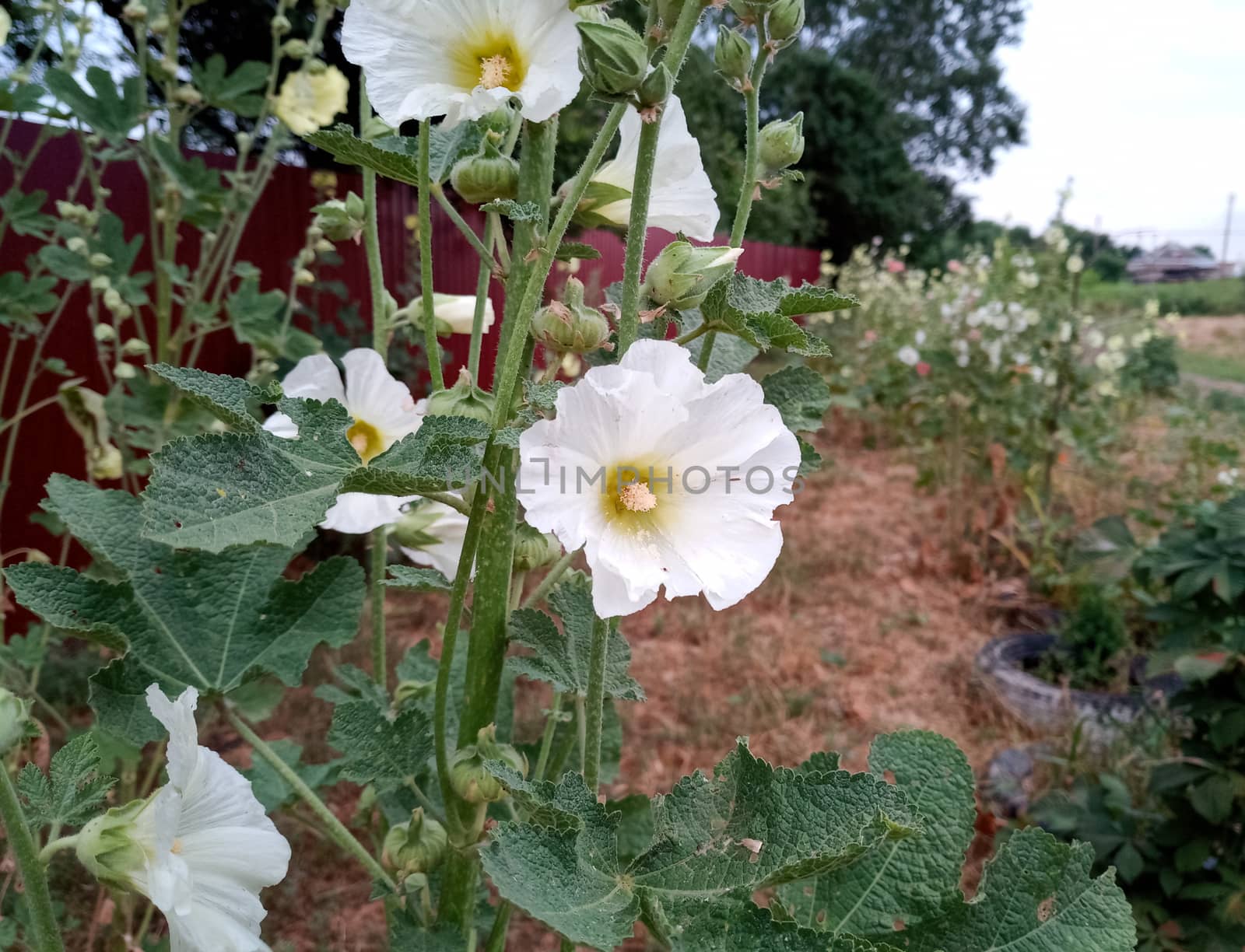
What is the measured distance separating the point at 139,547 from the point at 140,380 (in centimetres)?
121

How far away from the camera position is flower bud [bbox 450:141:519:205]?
22.7 inches

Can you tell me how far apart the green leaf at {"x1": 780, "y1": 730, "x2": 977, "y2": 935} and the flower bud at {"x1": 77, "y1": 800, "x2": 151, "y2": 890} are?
44 centimetres

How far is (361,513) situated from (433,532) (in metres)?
0.07

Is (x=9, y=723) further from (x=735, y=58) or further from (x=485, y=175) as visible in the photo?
(x=735, y=58)

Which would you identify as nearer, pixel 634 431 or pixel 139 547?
pixel 634 431

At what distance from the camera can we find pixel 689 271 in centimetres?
52

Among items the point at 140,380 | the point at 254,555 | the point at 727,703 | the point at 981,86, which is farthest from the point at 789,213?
the point at 981,86

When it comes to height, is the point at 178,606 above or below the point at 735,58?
below

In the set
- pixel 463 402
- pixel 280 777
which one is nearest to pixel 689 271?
pixel 463 402

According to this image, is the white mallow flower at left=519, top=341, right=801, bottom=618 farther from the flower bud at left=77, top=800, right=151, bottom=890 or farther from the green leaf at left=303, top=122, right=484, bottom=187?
the flower bud at left=77, top=800, right=151, bottom=890

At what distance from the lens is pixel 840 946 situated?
17.4 inches

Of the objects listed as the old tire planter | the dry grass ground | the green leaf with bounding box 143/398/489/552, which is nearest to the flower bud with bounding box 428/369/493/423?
the green leaf with bounding box 143/398/489/552

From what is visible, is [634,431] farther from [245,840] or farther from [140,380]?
[140,380]

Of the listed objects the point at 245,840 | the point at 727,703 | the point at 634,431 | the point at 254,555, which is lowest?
the point at 727,703
